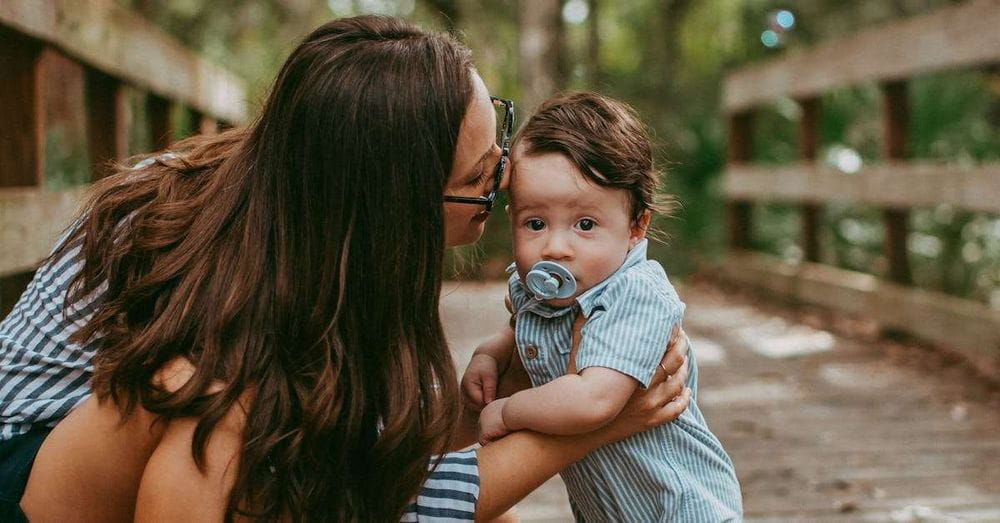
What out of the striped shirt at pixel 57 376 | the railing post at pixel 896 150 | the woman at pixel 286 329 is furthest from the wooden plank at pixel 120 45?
the railing post at pixel 896 150

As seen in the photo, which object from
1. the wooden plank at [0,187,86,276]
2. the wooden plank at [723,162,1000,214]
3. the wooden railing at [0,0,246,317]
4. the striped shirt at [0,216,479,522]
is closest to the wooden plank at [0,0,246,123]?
the wooden railing at [0,0,246,317]

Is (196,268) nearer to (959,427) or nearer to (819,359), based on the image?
(959,427)

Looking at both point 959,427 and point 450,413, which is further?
point 959,427

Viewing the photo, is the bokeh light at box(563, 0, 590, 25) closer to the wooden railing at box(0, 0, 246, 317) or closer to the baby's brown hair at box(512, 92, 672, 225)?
the wooden railing at box(0, 0, 246, 317)

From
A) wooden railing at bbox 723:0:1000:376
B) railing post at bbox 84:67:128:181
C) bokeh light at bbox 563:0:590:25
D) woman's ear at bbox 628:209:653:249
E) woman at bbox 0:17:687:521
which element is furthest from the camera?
bokeh light at bbox 563:0:590:25

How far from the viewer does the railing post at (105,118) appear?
10.8ft

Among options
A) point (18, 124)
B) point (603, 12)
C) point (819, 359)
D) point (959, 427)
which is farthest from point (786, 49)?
point (18, 124)

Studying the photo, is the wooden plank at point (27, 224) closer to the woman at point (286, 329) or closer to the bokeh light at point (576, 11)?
the woman at point (286, 329)

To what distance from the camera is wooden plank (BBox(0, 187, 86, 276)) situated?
223 centimetres

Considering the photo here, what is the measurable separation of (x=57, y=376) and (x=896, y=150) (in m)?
4.33

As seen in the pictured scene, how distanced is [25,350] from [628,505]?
0.99m

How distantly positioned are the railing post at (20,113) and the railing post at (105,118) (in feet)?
2.77

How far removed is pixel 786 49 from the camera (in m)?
11.3

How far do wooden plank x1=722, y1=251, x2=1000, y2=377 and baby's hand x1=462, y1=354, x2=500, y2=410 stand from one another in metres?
2.80
